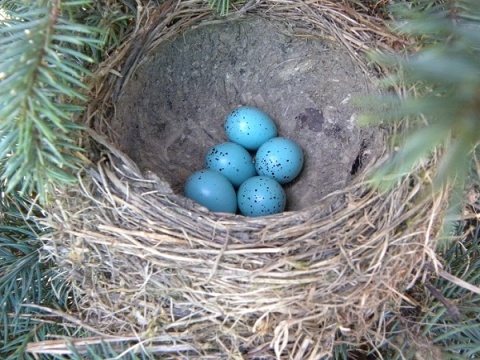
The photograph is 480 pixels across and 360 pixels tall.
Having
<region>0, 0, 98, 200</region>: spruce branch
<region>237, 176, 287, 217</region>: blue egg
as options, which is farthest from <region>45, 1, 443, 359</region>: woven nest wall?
<region>237, 176, 287, 217</region>: blue egg

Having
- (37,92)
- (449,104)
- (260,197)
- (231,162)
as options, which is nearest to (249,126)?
(231,162)

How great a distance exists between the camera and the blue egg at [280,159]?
126cm

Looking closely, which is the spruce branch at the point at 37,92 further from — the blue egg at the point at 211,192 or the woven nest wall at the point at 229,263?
the blue egg at the point at 211,192

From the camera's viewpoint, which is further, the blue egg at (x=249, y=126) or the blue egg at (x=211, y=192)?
the blue egg at (x=249, y=126)

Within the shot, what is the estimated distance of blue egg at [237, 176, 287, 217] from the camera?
46.9 inches

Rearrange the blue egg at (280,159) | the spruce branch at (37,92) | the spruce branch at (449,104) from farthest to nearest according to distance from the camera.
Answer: the blue egg at (280,159)
the spruce branch at (37,92)
the spruce branch at (449,104)

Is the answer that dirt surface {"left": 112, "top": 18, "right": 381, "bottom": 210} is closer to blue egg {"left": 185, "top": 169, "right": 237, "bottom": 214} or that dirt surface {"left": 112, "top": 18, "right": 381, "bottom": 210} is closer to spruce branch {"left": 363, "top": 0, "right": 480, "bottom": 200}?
blue egg {"left": 185, "top": 169, "right": 237, "bottom": 214}

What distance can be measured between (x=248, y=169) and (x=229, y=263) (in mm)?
482

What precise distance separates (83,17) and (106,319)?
1.69 feet

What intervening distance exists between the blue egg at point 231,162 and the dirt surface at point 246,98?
0.25 ft

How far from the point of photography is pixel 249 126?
1307 millimetres

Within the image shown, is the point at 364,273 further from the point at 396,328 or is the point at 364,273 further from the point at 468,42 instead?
the point at 468,42

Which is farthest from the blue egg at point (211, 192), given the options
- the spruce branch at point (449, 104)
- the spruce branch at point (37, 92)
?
the spruce branch at point (449, 104)

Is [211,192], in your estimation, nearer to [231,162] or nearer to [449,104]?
[231,162]
